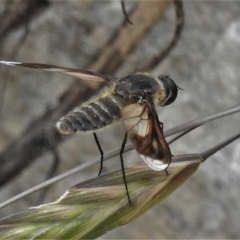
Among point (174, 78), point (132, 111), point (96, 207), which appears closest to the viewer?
point (96, 207)

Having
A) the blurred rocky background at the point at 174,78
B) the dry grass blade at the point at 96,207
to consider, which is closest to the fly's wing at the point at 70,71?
the dry grass blade at the point at 96,207

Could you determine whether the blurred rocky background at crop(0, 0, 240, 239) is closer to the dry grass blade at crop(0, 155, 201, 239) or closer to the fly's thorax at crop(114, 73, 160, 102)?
the fly's thorax at crop(114, 73, 160, 102)

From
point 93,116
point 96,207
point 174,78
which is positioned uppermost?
point 174,78

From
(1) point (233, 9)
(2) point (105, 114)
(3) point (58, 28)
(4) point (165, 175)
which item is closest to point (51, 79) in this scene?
(3) point (58, 28)

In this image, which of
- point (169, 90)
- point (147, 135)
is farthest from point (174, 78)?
point (147, 135)

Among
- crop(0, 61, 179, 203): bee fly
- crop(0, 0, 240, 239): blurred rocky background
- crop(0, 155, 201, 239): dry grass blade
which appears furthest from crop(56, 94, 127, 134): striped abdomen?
crop(0, 0, 240, 239): blurred rocky background

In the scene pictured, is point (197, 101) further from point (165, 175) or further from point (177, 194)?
point (165, 175)

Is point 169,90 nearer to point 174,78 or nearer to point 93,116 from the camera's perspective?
point 93,116
